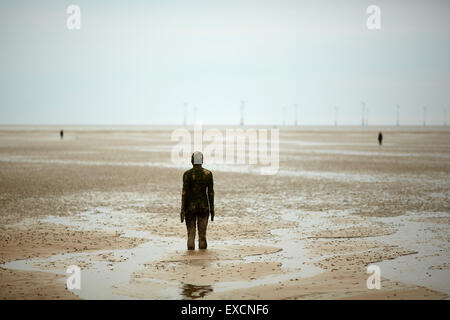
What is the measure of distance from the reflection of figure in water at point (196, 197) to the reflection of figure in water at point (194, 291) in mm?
2572

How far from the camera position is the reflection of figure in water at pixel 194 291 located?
815 cm

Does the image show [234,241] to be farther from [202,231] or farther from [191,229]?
[191,229]

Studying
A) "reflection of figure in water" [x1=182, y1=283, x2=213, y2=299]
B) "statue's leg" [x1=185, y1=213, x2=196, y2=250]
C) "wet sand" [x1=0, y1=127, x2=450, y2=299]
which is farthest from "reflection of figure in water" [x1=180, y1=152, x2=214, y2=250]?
"reflection of figure in water" [x1=182, y1=283, x2=213, y2=299]

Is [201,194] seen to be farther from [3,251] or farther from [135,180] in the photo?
[135,180]

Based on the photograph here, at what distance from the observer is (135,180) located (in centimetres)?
2669

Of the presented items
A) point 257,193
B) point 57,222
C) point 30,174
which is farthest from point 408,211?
point 30,174

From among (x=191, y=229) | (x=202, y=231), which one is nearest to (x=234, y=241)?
(x=202, y=231)

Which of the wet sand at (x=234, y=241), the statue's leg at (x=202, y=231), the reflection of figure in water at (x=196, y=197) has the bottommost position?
the wet sand at (x=234, y=241)

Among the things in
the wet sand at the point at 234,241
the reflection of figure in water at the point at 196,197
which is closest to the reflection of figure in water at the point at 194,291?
the wet sand at the point at 234,241

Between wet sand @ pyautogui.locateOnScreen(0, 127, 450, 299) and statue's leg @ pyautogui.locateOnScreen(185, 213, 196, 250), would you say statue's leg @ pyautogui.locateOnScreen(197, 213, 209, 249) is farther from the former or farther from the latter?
wet sand @ pyautogui.locateOnScreen(0, 127, 450, 299)

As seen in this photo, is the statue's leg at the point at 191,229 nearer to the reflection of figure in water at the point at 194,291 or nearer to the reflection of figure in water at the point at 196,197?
the reflection of figure in water at the point at 196,197

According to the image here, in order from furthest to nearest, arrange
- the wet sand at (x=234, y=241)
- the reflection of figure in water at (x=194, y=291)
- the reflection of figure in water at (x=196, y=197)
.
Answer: the reflection of figure in water at (x=196, y=197)
the wet sand at (x=234, y=241)
the reflection of figure in water at (x=194, y=291)

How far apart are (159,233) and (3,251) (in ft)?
12.3

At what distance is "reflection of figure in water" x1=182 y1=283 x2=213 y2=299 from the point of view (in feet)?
26.7
